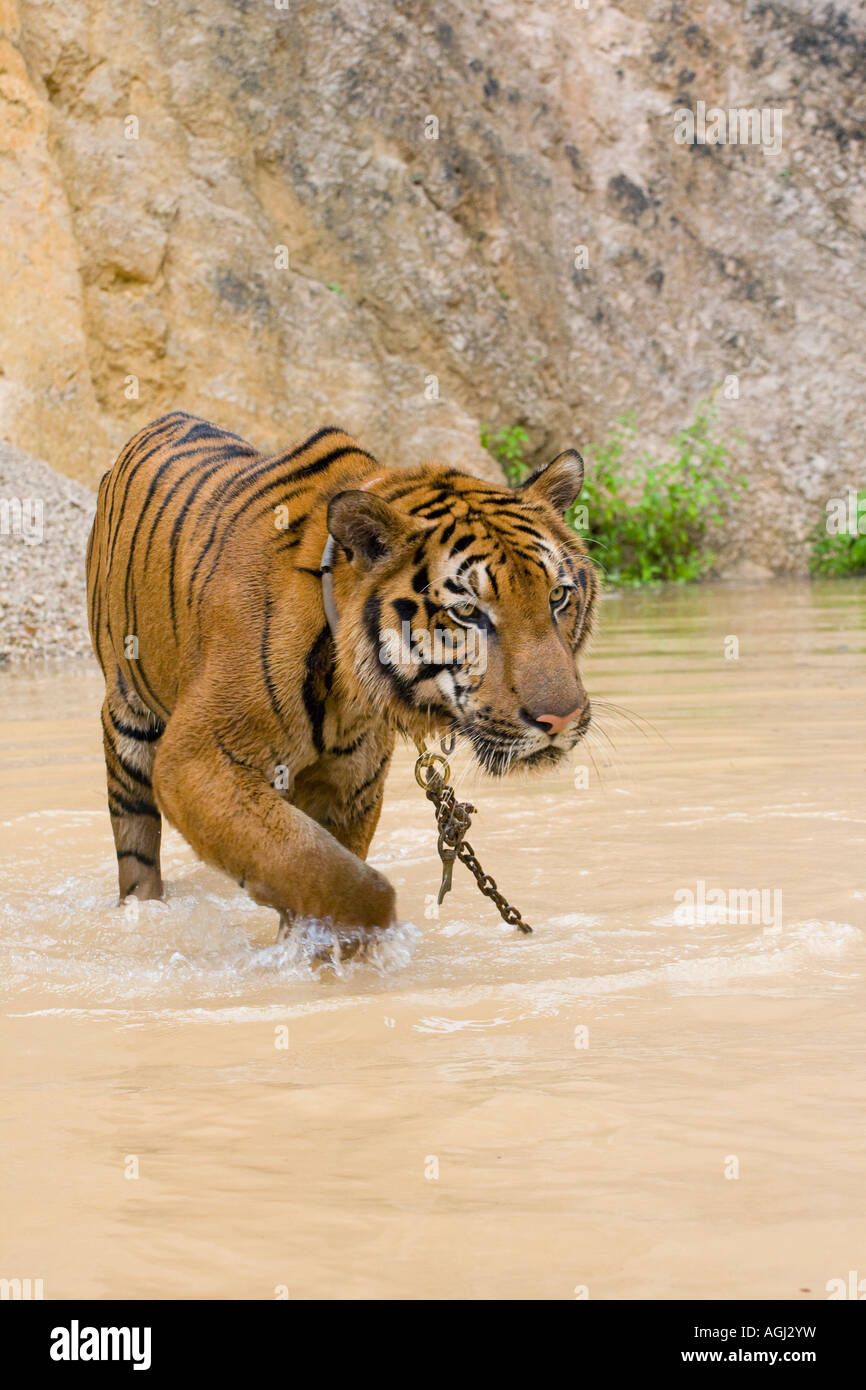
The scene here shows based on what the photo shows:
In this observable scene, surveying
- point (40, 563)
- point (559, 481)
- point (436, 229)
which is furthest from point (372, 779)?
point (436, 229)

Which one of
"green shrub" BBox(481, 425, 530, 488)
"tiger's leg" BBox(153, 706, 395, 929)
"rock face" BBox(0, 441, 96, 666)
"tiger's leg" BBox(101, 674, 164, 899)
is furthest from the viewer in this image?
"green shrub" BBox(481, 425, 530, 488)

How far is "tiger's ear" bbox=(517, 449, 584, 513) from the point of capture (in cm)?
344

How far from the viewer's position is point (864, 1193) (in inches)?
69.7

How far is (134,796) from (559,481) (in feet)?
4.99

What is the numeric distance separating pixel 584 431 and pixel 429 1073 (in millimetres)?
14981

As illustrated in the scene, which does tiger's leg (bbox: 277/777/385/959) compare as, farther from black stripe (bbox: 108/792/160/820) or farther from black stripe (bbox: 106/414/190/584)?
black stripe (bbox: 106/414/190/584)

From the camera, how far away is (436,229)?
51.4 feet

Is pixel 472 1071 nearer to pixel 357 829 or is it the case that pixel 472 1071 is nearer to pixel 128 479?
pixel 357 829

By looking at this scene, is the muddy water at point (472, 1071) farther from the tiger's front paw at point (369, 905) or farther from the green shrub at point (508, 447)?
the green shrub at point (508, 447)

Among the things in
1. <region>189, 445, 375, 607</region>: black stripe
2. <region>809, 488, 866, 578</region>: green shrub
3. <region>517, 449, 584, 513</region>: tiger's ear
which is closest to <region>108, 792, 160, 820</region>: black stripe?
<region>189, 445, 375, 607</region>: black stripe

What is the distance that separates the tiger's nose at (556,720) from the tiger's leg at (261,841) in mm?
560

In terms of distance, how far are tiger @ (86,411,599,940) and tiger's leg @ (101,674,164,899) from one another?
1.81 ft

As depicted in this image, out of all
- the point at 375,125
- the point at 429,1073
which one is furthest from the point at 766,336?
the point at 429,1073

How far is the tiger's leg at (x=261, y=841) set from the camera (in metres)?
3.10
